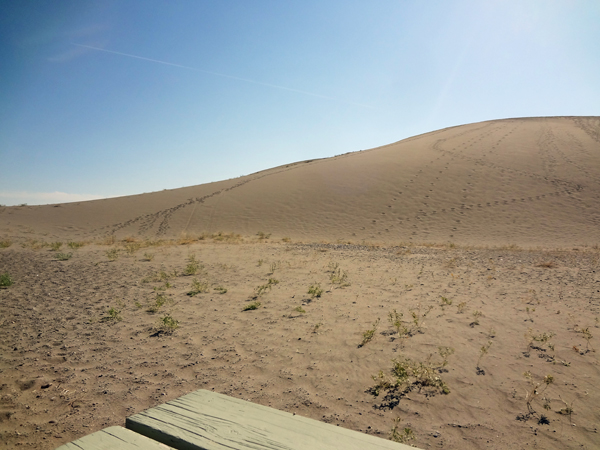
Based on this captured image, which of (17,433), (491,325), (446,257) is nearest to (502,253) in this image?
(446,257)

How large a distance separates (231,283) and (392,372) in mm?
4473

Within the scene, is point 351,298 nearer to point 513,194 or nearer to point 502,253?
point 502,253

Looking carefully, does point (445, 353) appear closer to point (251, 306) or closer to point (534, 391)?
point (534, 391)

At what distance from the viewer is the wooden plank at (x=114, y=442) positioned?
2.99 feet

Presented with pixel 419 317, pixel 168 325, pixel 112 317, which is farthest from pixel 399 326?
pixel 112 317

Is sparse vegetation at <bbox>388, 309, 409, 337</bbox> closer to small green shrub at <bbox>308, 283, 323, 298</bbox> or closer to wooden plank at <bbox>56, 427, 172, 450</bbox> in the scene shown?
small green shrub at <bbox>308, 283, 323, 298</bbox>

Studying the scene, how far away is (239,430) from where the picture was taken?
1.04m

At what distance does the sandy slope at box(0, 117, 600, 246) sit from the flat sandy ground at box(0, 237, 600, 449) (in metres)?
10.5

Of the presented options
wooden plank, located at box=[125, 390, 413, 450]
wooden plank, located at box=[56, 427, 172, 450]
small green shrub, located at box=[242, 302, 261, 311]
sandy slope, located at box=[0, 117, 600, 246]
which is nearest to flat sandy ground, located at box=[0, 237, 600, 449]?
small green shrub, located at box=[242, 302, 261, 311]

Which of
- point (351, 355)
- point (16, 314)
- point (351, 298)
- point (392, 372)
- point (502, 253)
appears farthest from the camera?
point (502, 253)

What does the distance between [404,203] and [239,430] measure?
862 inches

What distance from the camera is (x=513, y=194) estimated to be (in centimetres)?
2098

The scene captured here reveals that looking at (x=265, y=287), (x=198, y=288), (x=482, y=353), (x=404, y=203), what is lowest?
(x=482, y=353)

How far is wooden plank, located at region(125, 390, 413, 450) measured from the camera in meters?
0.98
